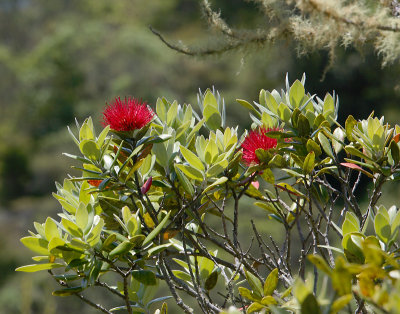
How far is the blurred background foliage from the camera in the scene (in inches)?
563

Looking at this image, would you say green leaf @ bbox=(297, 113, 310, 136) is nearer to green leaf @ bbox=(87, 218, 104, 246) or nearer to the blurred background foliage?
green leaf @ bbox=(87, 218, 104, 246)

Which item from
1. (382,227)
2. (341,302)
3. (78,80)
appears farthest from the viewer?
(78,80)

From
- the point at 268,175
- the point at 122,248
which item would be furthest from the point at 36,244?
the point at 268,175

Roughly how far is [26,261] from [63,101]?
34.8 ft

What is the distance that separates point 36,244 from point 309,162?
20.5 inches

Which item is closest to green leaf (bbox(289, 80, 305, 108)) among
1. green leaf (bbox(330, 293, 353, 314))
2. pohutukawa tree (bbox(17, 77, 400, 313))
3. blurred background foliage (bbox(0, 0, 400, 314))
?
pohutukawa tree (bbox(17, 77, 400, 313))

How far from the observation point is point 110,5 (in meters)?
32.1

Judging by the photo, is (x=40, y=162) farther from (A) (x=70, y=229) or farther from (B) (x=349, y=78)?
(A) (x=70, y=229)

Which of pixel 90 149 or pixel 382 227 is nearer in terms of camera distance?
pixel 382 227

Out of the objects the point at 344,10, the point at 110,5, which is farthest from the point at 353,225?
the point at 110,5

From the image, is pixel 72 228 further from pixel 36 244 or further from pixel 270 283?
pixel 270 283

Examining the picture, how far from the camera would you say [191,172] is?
1.14 m

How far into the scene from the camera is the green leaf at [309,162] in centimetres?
118

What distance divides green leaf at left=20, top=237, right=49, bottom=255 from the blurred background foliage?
11.2 meters
